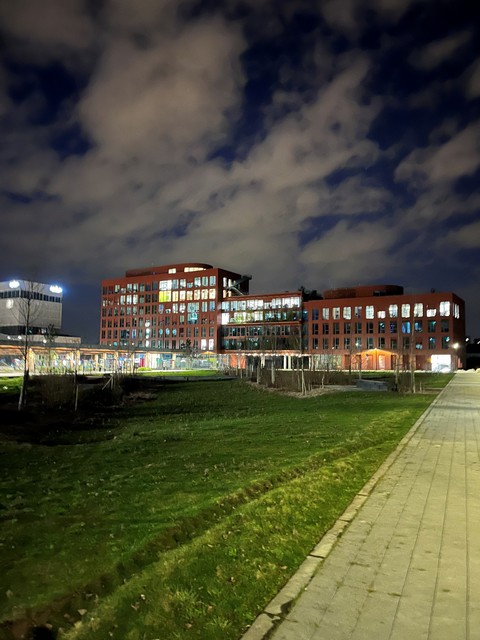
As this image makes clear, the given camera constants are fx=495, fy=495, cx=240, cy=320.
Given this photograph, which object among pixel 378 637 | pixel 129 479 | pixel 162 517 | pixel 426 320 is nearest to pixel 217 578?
pixel 378 637

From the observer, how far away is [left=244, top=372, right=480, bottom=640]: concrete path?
13.9 ft

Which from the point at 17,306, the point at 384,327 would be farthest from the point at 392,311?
the point at 17,306

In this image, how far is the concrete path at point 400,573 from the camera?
425 centimetres

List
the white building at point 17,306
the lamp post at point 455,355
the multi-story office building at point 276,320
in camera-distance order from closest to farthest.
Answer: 1. the lamp post at point 455,355
2. the multi-story office building at point 276,320
3. the white building at point 17,306

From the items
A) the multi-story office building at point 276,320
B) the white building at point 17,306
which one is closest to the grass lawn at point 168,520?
the multi-story office building at point 276,320

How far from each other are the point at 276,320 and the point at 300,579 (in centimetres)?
11183

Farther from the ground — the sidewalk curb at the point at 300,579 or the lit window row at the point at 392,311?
the lit window row at the point at 392,311

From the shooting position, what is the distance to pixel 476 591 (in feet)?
16.0

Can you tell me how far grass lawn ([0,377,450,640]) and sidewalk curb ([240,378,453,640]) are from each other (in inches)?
4.5

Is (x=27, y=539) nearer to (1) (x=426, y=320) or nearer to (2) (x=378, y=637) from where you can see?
(2) (x=378, y=637)

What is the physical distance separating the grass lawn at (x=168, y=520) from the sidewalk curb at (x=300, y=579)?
0.37ft

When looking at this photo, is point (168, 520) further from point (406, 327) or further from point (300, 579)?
point (406, 327)

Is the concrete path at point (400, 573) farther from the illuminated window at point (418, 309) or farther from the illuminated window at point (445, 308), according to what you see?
the illuminated window at point (418, 309)

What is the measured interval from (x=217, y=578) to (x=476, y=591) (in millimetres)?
2589
